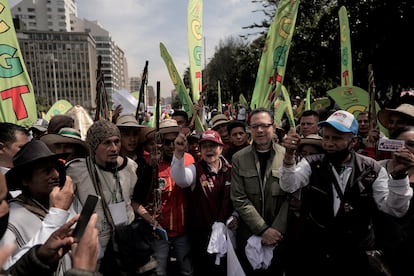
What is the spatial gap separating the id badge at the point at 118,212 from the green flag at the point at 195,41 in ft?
8.21

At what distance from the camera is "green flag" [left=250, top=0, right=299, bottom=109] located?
3.82m

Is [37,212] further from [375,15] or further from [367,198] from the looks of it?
[375,15]

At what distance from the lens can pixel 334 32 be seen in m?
11.0

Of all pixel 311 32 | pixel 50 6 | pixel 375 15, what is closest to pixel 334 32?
pixel 311 32

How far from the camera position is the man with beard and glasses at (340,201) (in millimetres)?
2375

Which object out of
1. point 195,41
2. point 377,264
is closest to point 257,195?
point 377,264

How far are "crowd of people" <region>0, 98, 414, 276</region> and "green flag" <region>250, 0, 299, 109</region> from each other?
1.06 m

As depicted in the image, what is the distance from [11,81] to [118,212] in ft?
6.90

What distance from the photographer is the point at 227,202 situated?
3.03m

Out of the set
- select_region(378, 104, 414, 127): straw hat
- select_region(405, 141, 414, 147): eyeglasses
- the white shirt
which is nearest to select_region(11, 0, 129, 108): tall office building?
select_region(378, 104, 414, 127): straw hat

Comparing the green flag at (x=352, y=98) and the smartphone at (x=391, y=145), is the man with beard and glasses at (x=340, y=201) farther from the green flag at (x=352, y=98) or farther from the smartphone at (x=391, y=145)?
the green flag at (x=352, y=98)

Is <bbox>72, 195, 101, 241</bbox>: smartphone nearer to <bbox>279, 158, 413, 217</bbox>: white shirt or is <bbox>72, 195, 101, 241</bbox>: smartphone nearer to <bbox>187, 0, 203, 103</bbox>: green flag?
<bbox>279, 158, 413, 217</bbox>: white shirt

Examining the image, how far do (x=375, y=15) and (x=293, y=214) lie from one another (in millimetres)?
8730

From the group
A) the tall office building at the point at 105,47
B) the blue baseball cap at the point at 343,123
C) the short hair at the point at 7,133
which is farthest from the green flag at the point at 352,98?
the tall office building at the point at 105,47
